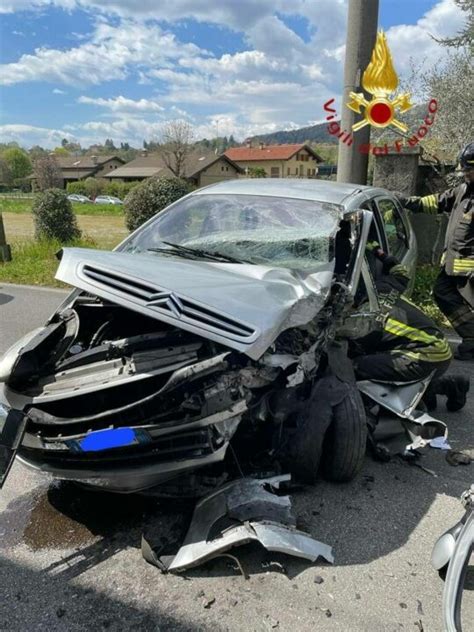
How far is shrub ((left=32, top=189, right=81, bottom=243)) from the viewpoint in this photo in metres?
11.1

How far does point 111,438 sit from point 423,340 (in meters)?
2.28

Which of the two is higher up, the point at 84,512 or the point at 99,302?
the point at 99,302

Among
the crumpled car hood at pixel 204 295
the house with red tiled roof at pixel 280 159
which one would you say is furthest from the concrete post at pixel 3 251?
the house with red tiled roof at pixel 280 159

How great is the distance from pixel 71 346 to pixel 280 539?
1.46 meters

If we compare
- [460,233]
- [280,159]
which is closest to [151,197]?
[460,233]

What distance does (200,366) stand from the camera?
218 cm

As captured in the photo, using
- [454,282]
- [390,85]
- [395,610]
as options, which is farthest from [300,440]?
[390,85]

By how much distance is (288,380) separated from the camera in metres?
2.68

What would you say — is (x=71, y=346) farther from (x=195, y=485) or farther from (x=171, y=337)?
(x=195, y=485)

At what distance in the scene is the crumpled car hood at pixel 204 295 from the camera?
7.28 feet

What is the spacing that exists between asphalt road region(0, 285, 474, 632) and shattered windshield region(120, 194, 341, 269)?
4.78 ft

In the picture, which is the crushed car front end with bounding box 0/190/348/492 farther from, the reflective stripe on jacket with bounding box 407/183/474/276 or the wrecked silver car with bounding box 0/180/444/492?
the reflective stripe on jacket with bounding box 407/183/474/276

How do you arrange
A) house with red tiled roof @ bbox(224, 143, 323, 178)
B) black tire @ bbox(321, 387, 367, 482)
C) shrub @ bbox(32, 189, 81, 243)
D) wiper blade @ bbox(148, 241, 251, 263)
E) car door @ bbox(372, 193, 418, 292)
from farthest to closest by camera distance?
house with red tiled roof @ bbox(224, 143, 323, 178) → shrub @ bbox(32, 189, 81, 243) → car door @ bbox(372, 193, 418, 292) → wiper blade @ bbox(148, 241, 251, 263) → black tire @ bbox(321, 387, 367, 482)

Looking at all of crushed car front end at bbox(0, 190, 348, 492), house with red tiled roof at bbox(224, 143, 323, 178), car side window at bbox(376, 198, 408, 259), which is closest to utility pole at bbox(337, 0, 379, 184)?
car side window at bbox(376, 198, 408, 259)
